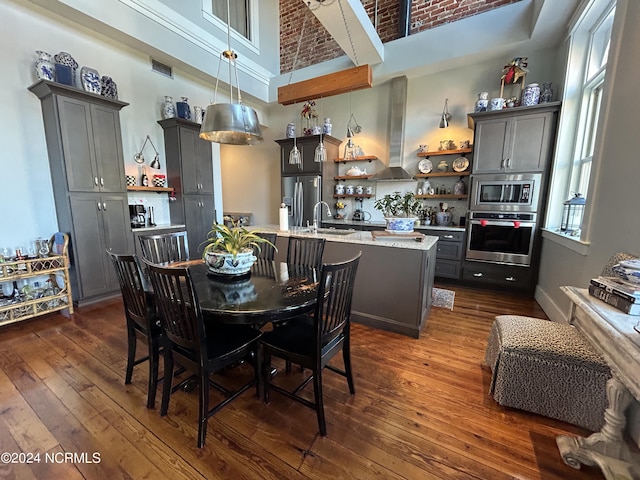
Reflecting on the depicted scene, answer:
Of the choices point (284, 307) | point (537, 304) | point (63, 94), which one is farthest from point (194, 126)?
point (537, 304)

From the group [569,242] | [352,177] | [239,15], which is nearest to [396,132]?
[352,177]

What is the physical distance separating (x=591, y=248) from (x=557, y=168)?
161 cm

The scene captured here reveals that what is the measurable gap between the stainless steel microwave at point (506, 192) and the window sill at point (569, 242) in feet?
1.53

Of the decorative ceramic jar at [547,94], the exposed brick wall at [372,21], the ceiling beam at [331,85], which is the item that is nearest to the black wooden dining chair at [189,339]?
the ceiling beam at [331,85]

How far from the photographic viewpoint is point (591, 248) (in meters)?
2.16

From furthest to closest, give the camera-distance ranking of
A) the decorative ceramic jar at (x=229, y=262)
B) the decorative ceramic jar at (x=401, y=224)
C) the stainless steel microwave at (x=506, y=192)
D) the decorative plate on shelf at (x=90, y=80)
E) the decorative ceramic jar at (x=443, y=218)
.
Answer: the decorative ceramic jar at (x=443, y=218) < the stainless steel microwave at (x=506, y=192) < the decorative plate on shelf at (x=90, y=80) < the decorative ceramic jar at (x=401, y=224) < the decorative ceramic jar at (x=229, y=262)

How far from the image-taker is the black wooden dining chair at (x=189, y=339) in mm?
1324

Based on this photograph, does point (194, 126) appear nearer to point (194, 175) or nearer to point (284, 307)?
point (194, 175)

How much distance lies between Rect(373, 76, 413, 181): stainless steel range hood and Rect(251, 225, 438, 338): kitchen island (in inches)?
79.1

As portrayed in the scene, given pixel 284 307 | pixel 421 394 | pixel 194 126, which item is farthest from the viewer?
pixel 194 126

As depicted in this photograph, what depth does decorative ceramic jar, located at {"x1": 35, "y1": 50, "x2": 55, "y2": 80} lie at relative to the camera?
2838 millimetres

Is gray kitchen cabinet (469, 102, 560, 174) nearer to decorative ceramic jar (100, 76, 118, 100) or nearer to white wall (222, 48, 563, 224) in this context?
white wall (222, 48, 563, 224)

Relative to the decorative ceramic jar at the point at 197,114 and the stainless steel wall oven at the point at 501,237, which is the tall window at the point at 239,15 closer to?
the decorative ceramic jar at the point at 197,114

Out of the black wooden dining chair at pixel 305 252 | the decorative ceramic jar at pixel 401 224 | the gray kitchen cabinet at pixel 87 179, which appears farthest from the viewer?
the gray kitchen cabinet at pixel 87 179
